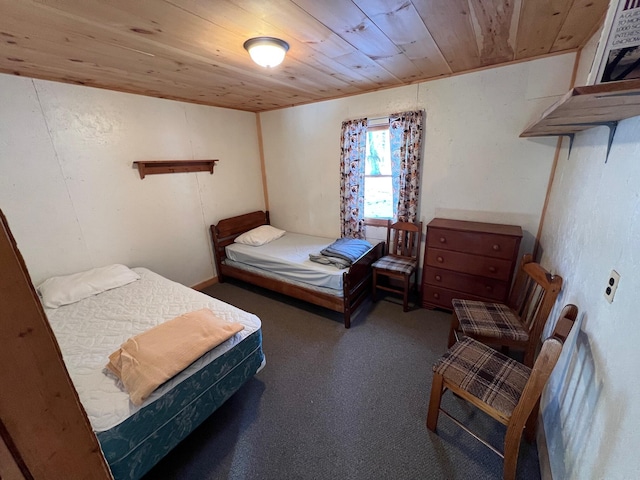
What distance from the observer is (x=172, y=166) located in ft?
9.77

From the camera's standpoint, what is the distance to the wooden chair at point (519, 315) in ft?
5.11

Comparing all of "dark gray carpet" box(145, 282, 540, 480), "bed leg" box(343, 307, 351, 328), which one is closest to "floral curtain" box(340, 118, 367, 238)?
"bed leg" box(343, 307, 351, 328)

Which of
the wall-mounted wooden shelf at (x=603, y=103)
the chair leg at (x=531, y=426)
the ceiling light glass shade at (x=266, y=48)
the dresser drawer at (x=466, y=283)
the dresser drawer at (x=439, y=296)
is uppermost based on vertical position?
the ceiling light glass shade at (x=266, y=48)

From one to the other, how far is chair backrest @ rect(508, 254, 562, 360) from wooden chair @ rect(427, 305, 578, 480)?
23 centimetres

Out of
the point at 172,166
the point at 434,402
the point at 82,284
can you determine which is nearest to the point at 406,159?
the point at 434,402

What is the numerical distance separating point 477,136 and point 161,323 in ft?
10.2

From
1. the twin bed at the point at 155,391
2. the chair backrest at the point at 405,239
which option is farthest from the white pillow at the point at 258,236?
the chair backrest at the point at 405,239

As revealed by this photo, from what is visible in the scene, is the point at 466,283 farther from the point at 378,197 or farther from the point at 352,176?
the point at 352,176

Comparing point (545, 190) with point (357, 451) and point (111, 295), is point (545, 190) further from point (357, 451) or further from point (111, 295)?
point (111, 295)

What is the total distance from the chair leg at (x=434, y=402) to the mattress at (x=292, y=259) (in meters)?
1.18

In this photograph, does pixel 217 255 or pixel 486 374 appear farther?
pixel 217 255

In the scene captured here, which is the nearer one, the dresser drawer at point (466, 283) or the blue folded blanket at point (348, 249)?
the dresser drawer at point (466, 283)

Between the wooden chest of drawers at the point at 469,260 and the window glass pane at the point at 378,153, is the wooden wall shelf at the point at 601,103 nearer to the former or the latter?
the wooden chest of drawers at the point at 469,260

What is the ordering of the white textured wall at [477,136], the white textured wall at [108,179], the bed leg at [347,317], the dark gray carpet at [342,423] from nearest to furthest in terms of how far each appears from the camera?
the dark gray carpet at [342,423] → the white textured wall at [108,179] → the white textured wall at [477,136] → the bed leg at [347,317]
